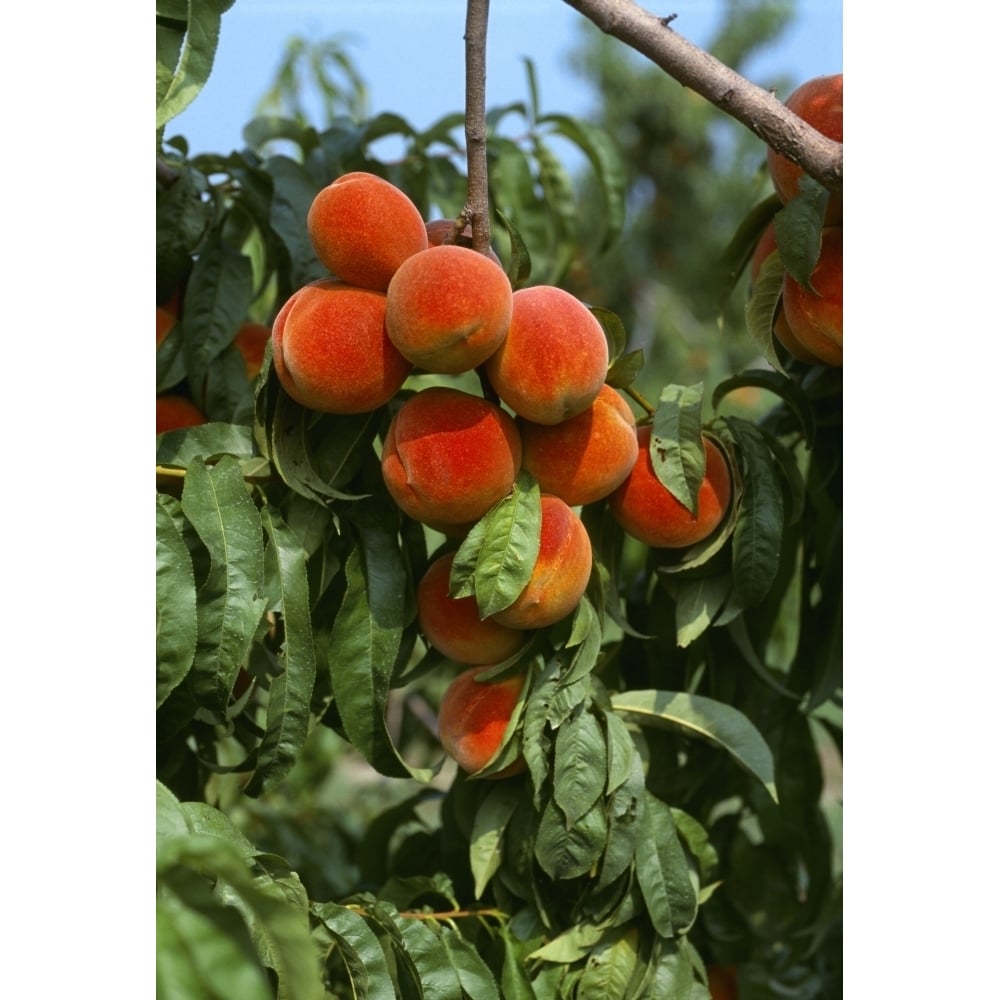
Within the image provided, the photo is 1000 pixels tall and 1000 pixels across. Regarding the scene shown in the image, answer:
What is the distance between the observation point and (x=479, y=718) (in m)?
0.70

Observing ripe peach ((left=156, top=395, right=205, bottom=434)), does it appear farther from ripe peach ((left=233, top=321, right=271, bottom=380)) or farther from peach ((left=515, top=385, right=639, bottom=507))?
peach ((left=515, top=385, right=639, bottom=507))

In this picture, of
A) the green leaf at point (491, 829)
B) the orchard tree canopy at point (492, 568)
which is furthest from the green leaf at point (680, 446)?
the green leaf at point (491, 829)

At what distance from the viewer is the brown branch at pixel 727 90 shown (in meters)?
0.63

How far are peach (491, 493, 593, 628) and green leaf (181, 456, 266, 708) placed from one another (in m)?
0.14

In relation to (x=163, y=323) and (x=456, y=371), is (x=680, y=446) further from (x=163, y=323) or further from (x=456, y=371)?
(x=163, y=323)

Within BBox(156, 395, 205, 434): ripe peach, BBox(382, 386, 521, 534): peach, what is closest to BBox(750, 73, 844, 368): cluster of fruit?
BBox(382, 386, 521, 534): peach

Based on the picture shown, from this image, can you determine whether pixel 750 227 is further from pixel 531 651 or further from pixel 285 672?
pixel 285 672

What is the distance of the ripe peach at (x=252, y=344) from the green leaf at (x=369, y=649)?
283mm

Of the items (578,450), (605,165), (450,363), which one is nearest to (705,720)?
(578,450)

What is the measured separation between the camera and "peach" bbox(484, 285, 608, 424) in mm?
621

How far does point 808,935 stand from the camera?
98 centimetres

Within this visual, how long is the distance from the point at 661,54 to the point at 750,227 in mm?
209

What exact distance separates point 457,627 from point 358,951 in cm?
19
